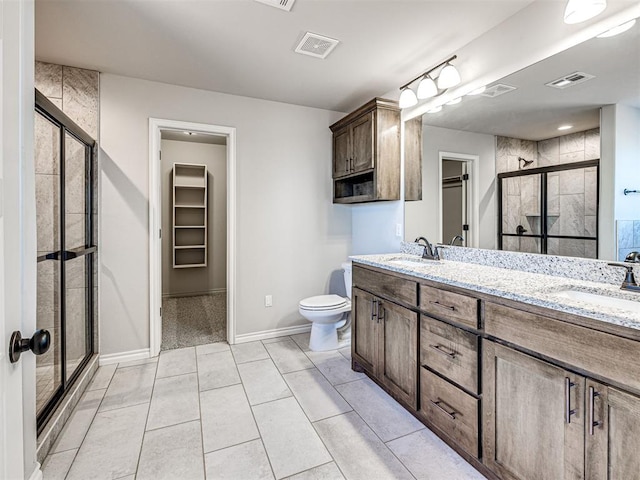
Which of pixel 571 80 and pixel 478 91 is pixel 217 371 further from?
pixel 571 80

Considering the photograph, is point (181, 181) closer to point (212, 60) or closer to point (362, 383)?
point (212, 60)

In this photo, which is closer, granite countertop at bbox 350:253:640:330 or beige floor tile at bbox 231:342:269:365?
granite countertop at bbox 350:253:640:330

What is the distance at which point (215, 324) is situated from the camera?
3744mm

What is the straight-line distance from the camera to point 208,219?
203 inches

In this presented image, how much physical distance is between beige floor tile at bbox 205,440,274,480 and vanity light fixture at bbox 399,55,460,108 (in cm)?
249

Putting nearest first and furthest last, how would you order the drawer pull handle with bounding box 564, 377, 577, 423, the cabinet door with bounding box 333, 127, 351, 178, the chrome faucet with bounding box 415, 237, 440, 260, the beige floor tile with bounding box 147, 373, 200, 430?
the drawer pull handle with bounding box 564, 377, 577, 423, the beige floor tile with bounding box 147, 373, 200, 430, the chrome faucet with bounding box 415, 237, 440, 260, the cabinet door with bounding box 333, 127, 351, 178

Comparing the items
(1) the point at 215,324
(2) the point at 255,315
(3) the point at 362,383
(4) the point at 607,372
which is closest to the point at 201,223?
(1) the point at 215,324

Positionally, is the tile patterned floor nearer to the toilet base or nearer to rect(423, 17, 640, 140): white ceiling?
the toilet base

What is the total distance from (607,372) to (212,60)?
2835mm

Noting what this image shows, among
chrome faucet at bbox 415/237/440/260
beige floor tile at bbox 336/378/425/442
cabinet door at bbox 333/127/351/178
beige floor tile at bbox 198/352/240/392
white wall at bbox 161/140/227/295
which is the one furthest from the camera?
white wall at bbox 161/140/227/295

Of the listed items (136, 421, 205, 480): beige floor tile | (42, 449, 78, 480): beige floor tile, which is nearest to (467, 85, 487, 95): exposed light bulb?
(136, 421, 205, 480): beige floor tile

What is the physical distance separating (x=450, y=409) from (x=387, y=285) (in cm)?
76

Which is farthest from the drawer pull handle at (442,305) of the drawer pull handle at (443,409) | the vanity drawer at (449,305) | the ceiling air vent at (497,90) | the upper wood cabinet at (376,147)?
the ceiling air vent at (497,90)

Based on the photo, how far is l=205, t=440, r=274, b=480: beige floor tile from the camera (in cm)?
152
